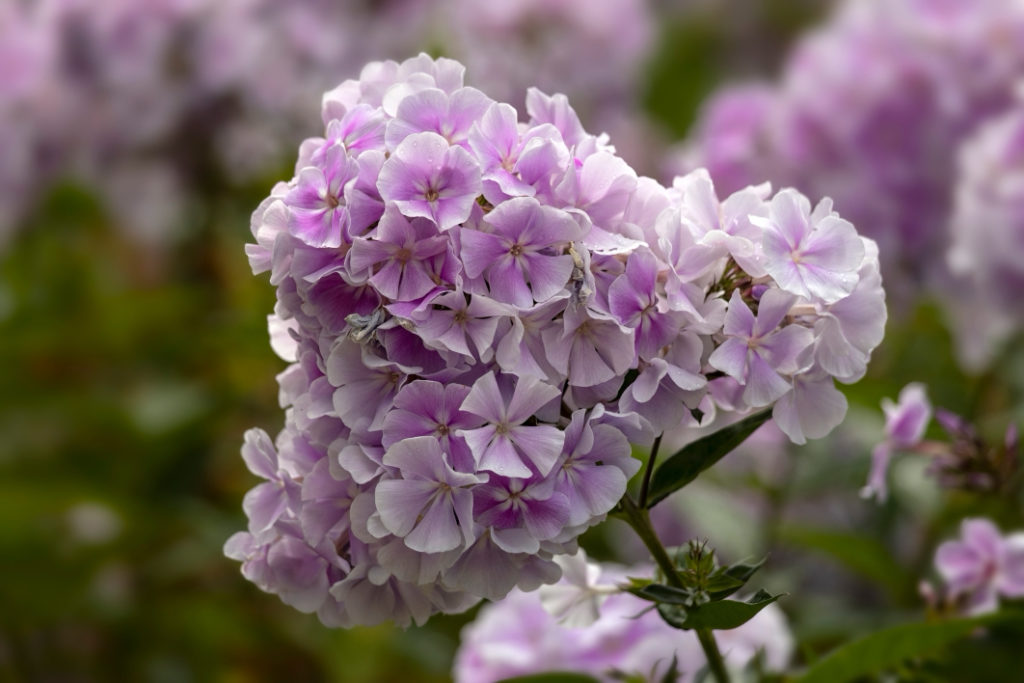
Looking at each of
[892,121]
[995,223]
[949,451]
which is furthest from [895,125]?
[949,451]

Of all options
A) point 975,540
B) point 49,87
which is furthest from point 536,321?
point 49,87

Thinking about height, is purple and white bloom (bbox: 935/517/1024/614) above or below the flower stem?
below

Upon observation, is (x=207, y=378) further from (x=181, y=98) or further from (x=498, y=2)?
(x=498, y=2)

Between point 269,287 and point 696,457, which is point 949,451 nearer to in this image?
point 696,457

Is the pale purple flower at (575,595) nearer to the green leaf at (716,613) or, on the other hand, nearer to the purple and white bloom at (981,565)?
the green leaf at (716,613)

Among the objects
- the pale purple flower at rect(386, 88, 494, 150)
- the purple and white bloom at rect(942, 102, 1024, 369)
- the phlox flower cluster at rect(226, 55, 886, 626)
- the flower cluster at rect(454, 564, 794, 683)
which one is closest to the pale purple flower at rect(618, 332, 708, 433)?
the phlox flower cluster at rect(226, 55, 886, 626)

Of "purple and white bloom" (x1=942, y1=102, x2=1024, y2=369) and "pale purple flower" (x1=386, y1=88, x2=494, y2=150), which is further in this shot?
"purple and white bloom" (x1=942, y1=102, x2=1024, y2=369)

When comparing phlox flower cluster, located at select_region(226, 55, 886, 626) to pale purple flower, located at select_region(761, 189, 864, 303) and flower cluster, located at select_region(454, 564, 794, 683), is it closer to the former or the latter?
pale purple flower, located at select_region(761, 189, 864, 303)
